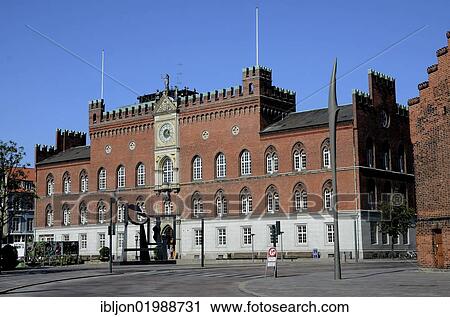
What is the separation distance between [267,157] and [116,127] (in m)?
22.6

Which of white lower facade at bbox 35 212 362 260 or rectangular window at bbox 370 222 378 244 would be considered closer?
white lower facade at bbox 35 212 362 260

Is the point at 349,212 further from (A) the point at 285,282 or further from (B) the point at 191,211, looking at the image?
(A) the point at 285,282

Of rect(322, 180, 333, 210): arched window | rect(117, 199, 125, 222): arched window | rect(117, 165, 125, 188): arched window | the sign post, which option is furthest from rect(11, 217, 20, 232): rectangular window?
the sign post

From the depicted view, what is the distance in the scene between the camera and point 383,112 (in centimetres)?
7000

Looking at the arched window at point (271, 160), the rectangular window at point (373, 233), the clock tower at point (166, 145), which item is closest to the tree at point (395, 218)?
the rectangular window at point (373, 233)

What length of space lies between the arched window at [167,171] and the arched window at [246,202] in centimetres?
1016

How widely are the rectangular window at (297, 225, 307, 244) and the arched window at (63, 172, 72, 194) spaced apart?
3476cm

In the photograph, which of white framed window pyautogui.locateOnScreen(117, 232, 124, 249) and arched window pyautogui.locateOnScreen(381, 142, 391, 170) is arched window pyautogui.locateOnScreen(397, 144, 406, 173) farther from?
white framed window pyautogui.locateOnScreen(117, 232, 124, 249)

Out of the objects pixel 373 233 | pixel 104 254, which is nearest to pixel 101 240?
pixel 104 254

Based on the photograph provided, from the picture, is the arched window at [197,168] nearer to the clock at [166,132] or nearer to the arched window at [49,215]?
the clock at [166,132]

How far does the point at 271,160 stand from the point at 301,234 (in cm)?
829

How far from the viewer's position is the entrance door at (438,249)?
108 ft

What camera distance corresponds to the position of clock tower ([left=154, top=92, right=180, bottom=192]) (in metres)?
78.2
